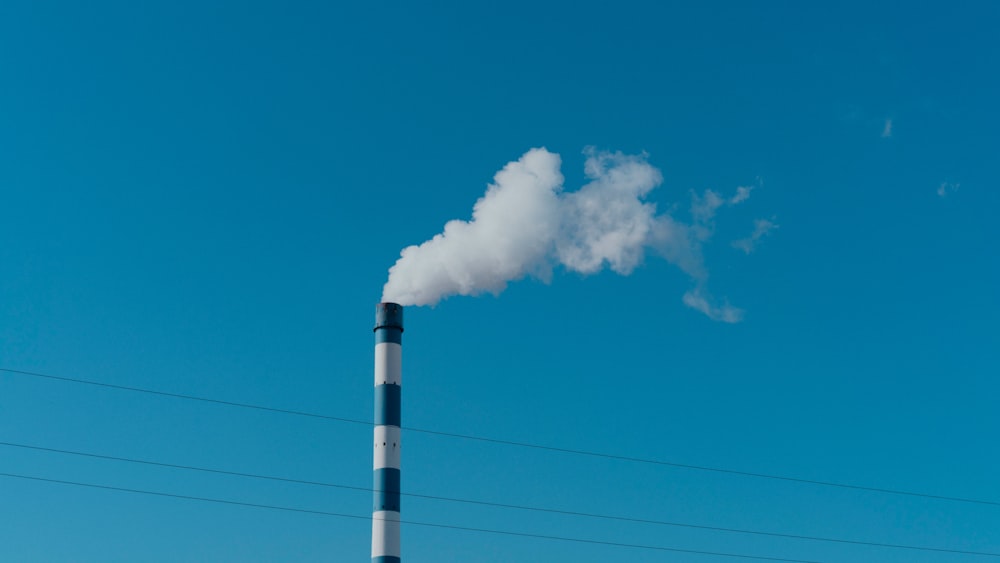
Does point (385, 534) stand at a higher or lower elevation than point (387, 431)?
lower

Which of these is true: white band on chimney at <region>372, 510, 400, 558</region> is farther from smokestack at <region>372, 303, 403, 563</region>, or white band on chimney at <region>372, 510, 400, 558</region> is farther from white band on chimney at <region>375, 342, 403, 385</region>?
Answer: white band on chimney at <region>375, 342, 403, 385</region>

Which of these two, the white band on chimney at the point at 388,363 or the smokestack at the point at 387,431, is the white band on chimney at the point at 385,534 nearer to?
the smokestack at the point at 387,431

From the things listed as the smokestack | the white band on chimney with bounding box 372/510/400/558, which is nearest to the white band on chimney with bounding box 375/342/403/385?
the smokestack

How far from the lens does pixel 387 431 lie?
154ft

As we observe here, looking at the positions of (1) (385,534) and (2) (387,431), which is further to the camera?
(2) (387,431)

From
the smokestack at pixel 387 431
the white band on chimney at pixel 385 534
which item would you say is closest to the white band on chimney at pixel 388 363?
the smokestack at pixel 387 431

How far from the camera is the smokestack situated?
149 ft

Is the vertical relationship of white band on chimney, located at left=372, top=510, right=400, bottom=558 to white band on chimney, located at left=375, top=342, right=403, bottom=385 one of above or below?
below

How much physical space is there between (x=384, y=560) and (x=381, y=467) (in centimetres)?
341

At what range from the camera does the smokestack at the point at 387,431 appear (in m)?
45.4

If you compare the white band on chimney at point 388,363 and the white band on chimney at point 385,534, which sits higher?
the white band on chimney at point 388,363

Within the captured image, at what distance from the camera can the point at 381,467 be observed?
4628 centimetres

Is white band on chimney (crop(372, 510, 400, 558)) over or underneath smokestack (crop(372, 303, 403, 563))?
underneath

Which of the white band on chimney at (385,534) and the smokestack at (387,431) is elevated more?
the smokestack at (387,431)
